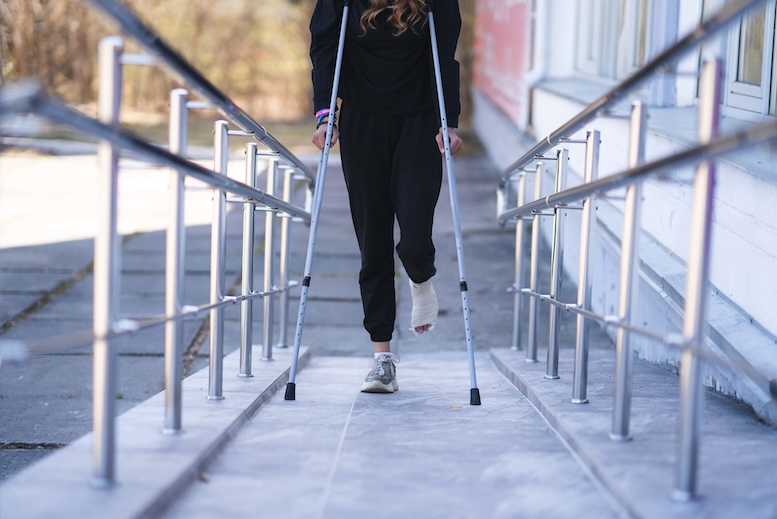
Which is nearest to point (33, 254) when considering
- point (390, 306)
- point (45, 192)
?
point (45, 192)

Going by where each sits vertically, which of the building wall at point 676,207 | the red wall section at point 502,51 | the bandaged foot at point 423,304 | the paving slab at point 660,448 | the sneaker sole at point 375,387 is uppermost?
the red wall section at point 502,51

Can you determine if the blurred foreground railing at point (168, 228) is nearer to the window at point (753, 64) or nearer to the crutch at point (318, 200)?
the crutch at point (318, 200)

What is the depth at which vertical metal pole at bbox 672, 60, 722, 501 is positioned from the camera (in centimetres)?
216

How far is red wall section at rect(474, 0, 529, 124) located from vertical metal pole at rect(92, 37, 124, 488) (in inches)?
328

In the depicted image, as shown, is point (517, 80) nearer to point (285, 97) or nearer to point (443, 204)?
point (443, 204)

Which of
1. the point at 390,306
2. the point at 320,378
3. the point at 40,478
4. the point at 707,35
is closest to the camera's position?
the point at 707,35

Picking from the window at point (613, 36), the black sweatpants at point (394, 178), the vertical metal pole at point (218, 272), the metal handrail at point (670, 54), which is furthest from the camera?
the window at point (613, 36)

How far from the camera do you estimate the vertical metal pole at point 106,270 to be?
7.09 feet

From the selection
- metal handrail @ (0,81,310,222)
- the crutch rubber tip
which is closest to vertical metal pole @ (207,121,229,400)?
metal handrail @ (0,81,310,222)

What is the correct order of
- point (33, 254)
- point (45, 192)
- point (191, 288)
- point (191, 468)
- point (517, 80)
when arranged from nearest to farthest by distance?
point (191, 468) → point (191, 288) → point (33, 254) → point (45, 192) → point (517, 80)

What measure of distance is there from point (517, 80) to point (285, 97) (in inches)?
332

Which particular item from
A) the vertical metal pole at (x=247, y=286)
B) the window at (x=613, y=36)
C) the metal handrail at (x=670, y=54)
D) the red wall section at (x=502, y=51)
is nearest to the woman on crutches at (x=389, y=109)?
the vertical metal pole at (x=247, y=286)

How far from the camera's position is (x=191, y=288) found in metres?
6.41

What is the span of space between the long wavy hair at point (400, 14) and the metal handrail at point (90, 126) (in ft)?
2.76
